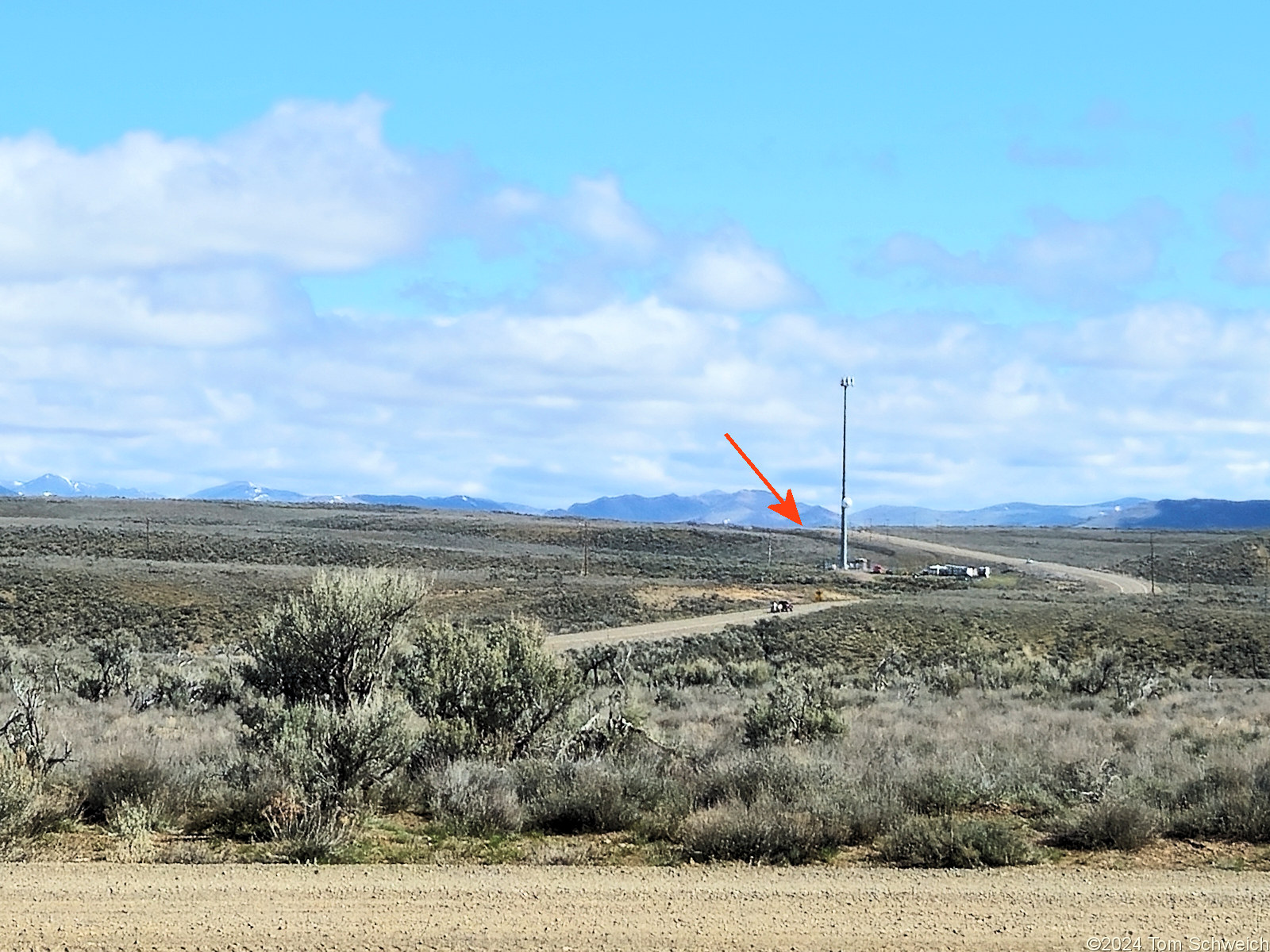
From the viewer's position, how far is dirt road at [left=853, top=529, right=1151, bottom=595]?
88500 millimetres

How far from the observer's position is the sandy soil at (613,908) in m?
7.49

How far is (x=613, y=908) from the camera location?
8.23 meters

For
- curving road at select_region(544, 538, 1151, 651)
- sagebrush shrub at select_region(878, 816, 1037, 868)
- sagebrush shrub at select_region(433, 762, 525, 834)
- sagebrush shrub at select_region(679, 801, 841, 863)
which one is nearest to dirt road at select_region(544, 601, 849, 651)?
curving road at select_region(544, 538, 1151, 651)

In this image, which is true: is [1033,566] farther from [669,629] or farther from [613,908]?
[613,908]

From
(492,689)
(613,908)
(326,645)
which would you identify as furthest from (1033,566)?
(613,908)

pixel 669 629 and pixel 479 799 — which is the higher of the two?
pixel 479 799

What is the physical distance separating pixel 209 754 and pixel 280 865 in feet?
18.1

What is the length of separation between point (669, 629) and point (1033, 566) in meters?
69.4

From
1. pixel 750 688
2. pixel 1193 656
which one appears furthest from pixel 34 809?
pixel 1193 656

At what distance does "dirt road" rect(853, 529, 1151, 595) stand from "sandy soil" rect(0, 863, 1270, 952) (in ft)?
231

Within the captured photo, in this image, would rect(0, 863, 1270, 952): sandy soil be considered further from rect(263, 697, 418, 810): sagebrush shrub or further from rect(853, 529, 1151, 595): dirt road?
rect(853, 529, 1151, 595): dirt road

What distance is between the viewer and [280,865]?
31.1ft

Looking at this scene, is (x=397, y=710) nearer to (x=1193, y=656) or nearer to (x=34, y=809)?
A: (x=34, y=809)

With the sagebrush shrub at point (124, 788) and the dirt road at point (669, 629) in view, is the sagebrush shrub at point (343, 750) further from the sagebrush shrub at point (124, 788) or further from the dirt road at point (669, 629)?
the dirt road at point (669, 629)
